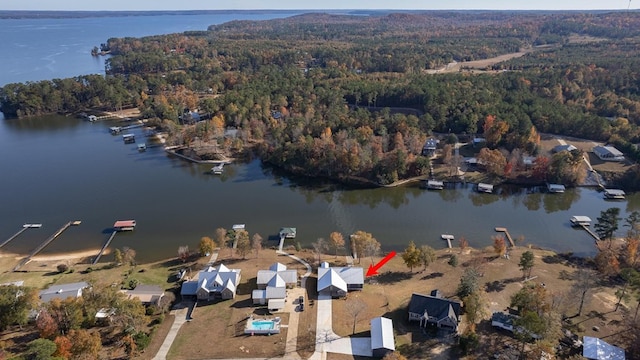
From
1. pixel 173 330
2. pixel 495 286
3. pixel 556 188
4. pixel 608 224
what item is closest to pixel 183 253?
pixel 173 330

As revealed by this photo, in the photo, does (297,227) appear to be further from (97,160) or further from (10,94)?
(10,94)

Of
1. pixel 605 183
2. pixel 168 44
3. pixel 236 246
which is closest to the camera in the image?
pixel 236 246

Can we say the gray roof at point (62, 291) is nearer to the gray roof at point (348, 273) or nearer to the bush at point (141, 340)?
the bush at point (141, 340)

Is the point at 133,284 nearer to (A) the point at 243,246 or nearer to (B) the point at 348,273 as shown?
(A) the point at 243,246

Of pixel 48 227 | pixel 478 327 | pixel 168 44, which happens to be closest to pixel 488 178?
pixel 478 327

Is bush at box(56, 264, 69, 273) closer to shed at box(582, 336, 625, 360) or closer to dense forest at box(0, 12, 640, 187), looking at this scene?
dense forest at box(0, 12, 640, 187)

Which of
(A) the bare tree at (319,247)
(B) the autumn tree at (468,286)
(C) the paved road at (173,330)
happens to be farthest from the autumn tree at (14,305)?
(B) the autumn tree at (468,286)
